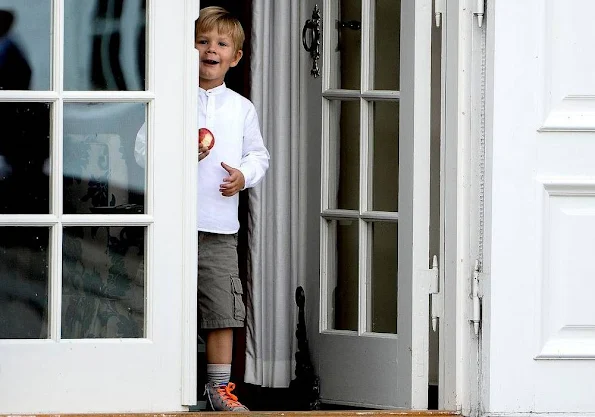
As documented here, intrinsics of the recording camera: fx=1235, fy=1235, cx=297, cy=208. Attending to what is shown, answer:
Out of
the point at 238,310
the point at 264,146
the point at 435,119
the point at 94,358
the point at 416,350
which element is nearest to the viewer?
the point at 94,358

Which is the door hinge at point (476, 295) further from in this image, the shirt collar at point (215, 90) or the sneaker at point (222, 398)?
the shirt collar at point (215, 90)

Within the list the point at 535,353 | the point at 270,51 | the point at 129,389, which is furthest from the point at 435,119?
the point at 129,389

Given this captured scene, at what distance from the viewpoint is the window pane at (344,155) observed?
389 centimetres

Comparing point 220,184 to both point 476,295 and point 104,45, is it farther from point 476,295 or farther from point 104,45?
point 476,295

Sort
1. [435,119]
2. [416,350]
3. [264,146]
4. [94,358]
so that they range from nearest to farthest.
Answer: [94,358] → [416,350] → [264,146] → [435,119]

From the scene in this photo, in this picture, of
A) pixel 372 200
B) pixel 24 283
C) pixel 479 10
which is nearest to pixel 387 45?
pixel 372 200

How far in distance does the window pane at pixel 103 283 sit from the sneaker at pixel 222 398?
22.8 inches

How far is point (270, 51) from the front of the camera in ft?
13.9

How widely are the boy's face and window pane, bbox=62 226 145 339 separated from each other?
2.75 feet

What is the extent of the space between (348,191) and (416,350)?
69cm

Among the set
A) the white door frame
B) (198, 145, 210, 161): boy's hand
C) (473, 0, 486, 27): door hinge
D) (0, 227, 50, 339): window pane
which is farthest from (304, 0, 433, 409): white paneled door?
(0, 227, 50, 339): window pane

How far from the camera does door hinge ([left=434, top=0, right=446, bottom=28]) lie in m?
3.40

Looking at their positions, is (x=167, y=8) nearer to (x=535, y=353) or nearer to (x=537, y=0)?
(x=537, y=0)

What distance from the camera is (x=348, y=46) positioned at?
393 centimetres
